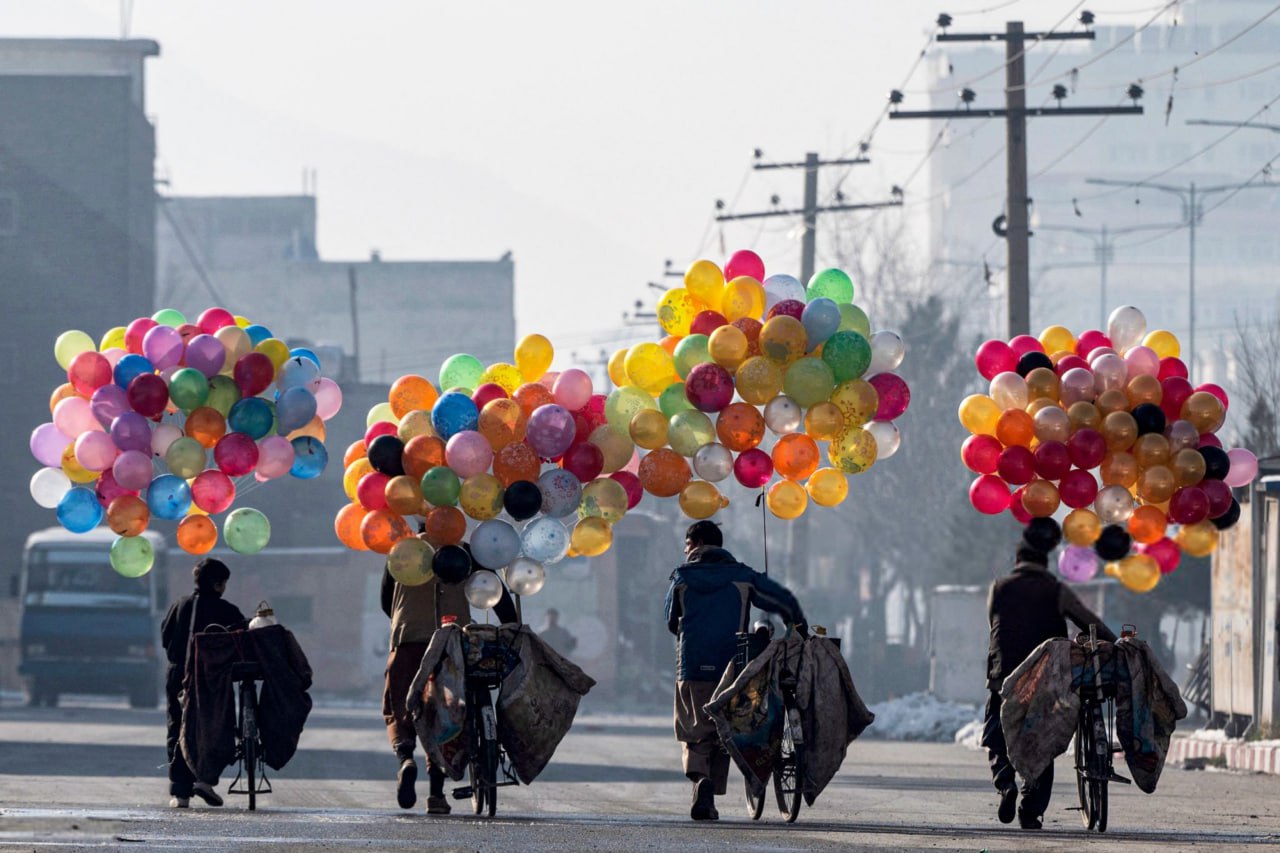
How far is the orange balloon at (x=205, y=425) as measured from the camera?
16.8 m

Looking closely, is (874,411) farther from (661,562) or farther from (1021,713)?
(661,562)

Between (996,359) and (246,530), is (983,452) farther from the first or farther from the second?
(246,530)

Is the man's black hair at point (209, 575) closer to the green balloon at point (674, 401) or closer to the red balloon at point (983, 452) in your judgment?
the green balloon at point (674, 401)

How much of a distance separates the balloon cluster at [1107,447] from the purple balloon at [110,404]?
235 inches

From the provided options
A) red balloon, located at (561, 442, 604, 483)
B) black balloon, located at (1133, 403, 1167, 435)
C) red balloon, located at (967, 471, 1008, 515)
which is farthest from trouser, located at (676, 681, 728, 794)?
black balloon, located at (1133, 403, 1167, 435)

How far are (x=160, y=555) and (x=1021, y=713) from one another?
31.4m

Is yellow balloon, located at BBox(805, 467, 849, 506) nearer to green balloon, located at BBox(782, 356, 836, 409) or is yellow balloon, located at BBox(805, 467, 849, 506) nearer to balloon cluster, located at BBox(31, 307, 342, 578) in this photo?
green balloon, located at BBox(782, 356, 836, 409)

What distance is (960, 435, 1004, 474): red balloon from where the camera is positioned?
669 inches

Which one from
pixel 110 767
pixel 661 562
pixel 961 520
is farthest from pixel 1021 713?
pixel 661 562

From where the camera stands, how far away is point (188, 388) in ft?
54.3

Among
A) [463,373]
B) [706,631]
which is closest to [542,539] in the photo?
[463,373]

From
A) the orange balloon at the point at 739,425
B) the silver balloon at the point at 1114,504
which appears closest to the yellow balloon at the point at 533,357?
the orange balloon at the point at 739,425

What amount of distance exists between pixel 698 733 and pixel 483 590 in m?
1.67

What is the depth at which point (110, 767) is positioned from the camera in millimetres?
22234
